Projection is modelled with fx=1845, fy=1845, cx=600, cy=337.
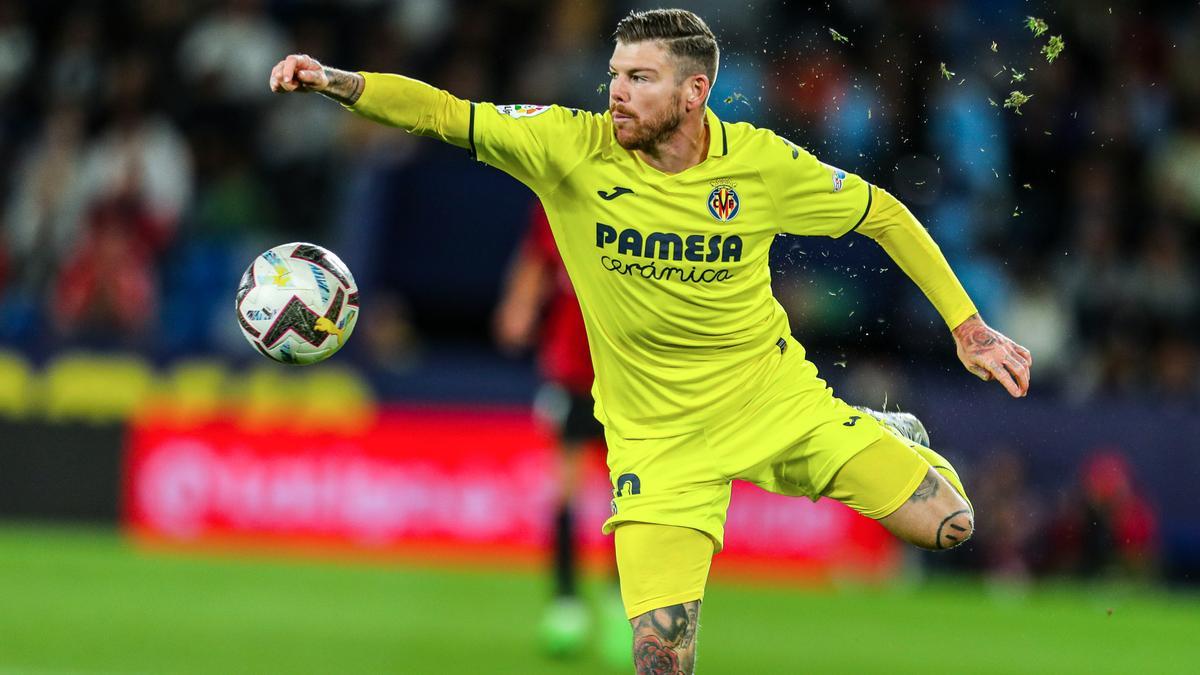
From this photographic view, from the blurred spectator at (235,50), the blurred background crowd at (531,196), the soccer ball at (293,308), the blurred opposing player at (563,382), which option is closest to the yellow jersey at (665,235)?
the soccer ball at (293,308)

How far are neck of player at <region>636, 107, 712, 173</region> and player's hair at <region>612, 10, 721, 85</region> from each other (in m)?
0.15

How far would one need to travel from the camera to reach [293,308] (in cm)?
595

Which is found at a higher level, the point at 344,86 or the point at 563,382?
the point at 344,86

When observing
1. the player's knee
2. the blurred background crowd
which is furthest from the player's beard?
the blurred background crowd

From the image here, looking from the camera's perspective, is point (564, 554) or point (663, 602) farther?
point (564, 554)

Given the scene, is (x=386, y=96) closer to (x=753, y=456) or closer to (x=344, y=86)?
(x=344, y=86)

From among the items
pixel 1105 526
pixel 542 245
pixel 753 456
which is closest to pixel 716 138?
pixel 753 456

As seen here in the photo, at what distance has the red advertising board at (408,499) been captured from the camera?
1233cm

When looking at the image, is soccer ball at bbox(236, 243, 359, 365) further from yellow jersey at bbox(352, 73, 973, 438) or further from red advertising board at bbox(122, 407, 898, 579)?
red advertising board at bbox(122, 407, 898, 579)

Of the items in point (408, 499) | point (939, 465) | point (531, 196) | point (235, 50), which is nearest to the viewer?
point (939, 465)

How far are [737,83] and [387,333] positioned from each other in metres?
3.08

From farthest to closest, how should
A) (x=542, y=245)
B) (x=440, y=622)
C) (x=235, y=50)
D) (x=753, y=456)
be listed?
(x=235, y=50), (x=440, y=622), (x=542, y=245), (x=753, y=456)

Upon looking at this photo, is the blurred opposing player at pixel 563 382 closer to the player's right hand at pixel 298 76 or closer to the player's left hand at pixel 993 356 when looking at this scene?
the player's left hand at pixel 993 356

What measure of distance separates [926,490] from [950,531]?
0.16 m
